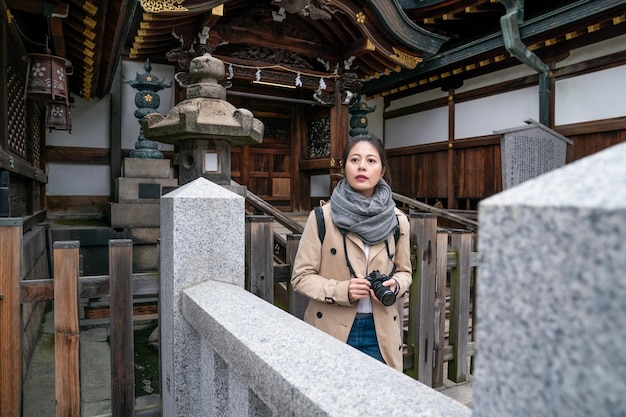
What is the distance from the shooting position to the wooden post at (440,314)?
135 inches

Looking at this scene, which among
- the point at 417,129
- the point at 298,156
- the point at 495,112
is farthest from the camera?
the point at 417,129

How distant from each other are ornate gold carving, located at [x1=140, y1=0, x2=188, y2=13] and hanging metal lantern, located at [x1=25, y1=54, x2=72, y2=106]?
126 centimetres

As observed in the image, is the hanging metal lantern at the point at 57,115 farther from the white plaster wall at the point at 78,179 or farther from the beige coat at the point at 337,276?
the beige coat at the point at 337,276

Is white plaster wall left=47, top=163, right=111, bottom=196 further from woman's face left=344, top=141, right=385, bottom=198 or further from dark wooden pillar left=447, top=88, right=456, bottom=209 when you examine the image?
woman's face left=344, top=141, right=385, bottom=198

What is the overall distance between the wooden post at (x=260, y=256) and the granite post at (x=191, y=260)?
1.94ft

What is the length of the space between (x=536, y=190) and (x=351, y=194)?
170 centimetres

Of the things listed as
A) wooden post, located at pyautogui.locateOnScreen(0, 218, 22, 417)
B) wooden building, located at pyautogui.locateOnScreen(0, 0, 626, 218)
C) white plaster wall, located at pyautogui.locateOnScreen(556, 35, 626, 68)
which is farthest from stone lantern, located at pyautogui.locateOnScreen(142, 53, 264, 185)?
white plaster wall, located at pyautogui.locateOnScreen(556, 35, 626, 68)

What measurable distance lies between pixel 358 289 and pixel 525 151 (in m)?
5.88

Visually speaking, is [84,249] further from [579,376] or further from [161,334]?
[579,376]

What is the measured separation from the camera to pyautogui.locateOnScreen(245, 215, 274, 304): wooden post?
2.79 metres

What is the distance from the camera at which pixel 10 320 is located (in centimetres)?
206

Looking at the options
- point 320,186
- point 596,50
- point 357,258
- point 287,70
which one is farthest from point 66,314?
point 320,186

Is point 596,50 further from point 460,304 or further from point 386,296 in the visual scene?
point 386,296

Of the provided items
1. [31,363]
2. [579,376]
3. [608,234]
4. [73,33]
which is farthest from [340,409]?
[73,33]
